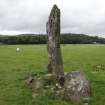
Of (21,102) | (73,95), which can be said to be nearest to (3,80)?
(21,102)

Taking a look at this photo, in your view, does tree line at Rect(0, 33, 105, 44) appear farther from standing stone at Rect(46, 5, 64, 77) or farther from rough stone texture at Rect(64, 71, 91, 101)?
rough stone texture at Rect(64, 71, 91, 101)

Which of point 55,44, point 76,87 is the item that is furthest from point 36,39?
point 76,87

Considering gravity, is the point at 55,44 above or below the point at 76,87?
above

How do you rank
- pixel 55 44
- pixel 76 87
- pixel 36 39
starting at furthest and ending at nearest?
pixel 36 39, pixel 55 44, pixel 76 87

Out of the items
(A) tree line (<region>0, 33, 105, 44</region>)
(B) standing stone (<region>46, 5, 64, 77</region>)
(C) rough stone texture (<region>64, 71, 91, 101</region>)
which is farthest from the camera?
(A) tree line (<region>0, 33, 105, 44</region>)

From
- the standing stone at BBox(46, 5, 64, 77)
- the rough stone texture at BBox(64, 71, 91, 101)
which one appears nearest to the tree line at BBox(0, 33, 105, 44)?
the standing stone at BBox(46, 5, 64, 77)

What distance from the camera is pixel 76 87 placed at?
62.2 ft

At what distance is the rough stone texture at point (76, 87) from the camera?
61.4 feet

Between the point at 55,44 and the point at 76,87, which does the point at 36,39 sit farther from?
the point at 76,87

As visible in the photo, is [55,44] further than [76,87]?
Yes

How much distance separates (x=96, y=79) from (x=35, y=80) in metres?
5.80

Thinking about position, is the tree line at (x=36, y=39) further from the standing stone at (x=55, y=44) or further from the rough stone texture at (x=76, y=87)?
the rough stone texture at (x=76, y=87)

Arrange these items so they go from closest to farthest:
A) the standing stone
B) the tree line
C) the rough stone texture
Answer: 1. the rough stone texture
2. the standing stone
3. the tree line

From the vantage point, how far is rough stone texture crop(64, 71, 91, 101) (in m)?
18.7
